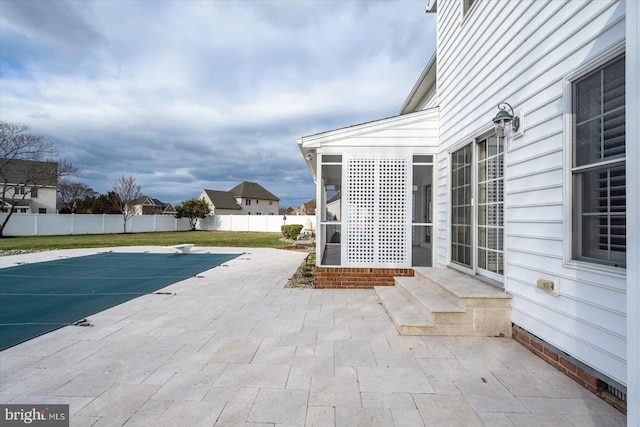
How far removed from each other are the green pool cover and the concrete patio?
0.65 m

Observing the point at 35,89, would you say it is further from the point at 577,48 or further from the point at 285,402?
the point at 577,48

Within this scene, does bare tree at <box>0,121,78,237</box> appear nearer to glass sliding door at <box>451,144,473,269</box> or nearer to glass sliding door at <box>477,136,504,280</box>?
glass sliding door at <box>451,144,473,269</box>

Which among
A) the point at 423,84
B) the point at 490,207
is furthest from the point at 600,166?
the point at 423,84

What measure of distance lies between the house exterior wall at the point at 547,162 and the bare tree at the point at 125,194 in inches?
1306

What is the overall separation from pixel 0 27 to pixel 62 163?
69.8 ft

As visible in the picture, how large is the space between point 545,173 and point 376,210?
349 centimetres

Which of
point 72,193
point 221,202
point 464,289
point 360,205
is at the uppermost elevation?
point 72,193

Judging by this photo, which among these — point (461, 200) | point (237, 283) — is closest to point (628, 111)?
point (461, 200)

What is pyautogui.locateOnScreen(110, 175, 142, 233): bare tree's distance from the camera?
97.8 ft

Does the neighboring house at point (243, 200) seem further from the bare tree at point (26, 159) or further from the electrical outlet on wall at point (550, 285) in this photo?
the electrical outlet on wall at point (550, 285)

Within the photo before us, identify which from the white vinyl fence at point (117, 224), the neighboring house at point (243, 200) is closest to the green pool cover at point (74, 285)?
the white vinyl fence at point (117, 224)

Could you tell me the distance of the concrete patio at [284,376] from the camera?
215cm

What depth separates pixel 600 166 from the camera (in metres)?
2.40

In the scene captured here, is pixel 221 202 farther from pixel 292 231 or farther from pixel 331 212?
pixel 292 231
